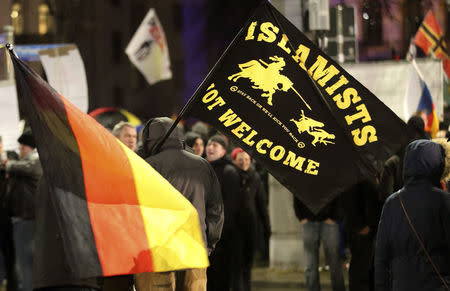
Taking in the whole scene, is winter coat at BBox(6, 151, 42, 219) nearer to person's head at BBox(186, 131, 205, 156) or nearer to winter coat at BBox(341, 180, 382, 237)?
person's head at BBox(186, 131, 205, 156)

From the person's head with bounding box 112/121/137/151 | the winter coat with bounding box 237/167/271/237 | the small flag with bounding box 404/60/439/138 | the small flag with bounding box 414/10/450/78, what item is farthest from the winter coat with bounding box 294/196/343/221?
the small flag with bounding box 414/10/450/78

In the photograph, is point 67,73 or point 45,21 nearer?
point 67,73

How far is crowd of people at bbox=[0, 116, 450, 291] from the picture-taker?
24.2ft

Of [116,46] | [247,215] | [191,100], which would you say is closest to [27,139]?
[247,215]

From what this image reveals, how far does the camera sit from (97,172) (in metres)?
6.35

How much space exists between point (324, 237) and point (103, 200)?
6160 mm

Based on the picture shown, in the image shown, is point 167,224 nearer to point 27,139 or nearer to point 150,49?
point 27,139

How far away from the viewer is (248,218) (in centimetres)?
1316

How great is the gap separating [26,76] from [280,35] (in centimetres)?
231

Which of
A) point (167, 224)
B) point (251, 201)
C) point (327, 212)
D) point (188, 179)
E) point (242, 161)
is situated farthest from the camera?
point (242, 161)

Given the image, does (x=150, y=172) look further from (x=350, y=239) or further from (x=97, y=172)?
(x=350, y=239)

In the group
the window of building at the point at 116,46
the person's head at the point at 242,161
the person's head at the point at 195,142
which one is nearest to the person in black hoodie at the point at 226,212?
the person's head at the point at 195,142

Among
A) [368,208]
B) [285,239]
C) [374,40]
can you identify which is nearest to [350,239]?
[368,208]

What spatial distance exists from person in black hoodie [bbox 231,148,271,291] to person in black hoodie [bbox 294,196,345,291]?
0.96 m
